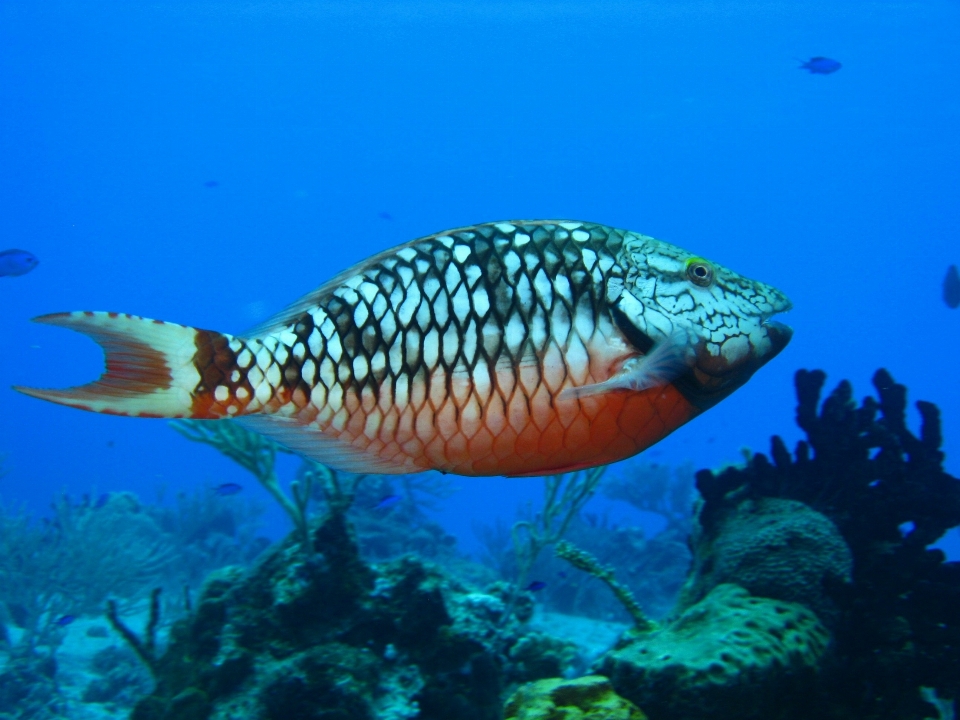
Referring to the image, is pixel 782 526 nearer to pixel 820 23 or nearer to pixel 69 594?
pixel 69 594

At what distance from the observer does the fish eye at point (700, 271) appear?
2006mm

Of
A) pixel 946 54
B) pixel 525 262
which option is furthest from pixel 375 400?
pixel 946 54

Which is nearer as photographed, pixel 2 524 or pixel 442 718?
pixel 442 718

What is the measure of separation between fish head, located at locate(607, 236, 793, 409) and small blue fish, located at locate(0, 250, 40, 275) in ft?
46.0

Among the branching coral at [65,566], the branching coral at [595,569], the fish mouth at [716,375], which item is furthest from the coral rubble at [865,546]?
the branching coral at [65,566]

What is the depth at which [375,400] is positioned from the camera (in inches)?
71.9

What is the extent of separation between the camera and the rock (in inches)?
122

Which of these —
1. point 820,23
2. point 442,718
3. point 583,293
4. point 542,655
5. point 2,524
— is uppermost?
point 820,23

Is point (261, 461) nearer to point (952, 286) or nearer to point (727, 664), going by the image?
point (727, 664)

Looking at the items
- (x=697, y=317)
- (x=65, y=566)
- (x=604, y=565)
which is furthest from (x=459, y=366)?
(x=65, y=566)

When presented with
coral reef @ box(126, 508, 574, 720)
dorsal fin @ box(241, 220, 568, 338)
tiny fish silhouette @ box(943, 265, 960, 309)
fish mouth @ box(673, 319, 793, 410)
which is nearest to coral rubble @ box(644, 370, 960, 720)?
coral reef @ box(126, 508, 574, 720)

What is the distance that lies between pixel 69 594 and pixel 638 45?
83.9 meters

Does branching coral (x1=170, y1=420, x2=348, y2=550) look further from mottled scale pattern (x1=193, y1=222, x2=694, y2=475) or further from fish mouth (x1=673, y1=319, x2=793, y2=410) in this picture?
fish mouth (x1=673, y1=319, x2=793, y2=410)

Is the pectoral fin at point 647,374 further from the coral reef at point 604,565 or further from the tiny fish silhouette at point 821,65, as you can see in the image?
the tiny fish silhouette at point 821,65
